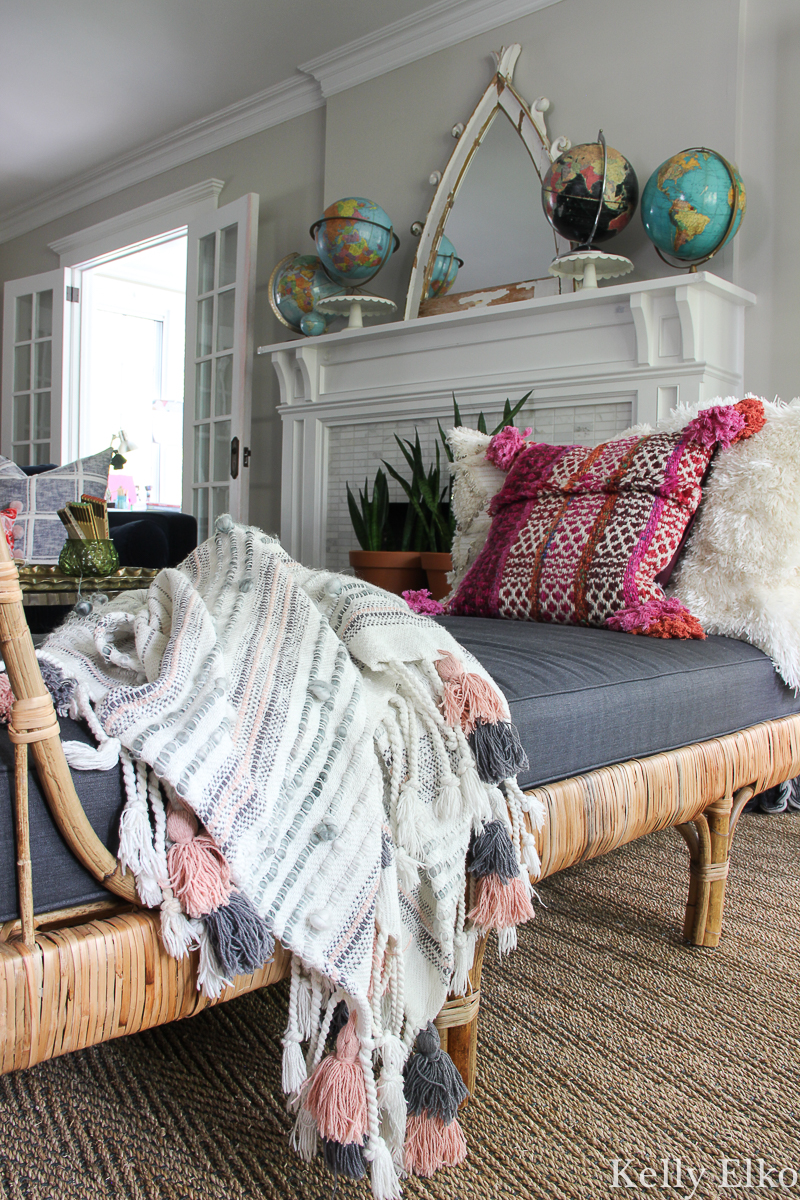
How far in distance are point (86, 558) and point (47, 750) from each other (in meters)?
1.21

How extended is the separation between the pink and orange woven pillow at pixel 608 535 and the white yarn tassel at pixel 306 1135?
3.01 feet

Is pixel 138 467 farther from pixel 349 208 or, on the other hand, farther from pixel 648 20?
pixel 648 20

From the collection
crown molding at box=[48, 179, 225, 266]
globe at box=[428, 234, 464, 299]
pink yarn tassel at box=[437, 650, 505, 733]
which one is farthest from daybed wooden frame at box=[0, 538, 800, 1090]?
crown molding at box=[48, 179, 225, 266]

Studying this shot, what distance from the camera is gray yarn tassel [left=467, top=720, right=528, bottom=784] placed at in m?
0.83

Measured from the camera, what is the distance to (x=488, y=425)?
9.84 feet

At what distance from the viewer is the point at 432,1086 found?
0.75 m

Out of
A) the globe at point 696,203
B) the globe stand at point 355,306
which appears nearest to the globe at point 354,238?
the globe stand at point 355,306

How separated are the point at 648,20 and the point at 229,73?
6.53 feet

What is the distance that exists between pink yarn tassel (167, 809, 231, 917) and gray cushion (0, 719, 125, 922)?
0.18 ft

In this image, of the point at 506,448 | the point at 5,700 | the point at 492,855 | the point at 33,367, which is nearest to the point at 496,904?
the point at 492,855

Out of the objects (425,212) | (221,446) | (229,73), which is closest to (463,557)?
(425,212)

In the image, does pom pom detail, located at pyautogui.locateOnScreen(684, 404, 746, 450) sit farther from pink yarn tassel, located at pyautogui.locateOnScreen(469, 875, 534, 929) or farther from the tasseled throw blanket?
pink yarn tassel, located at pyautogui.locateOnScreen(469, 875, 534, 929)

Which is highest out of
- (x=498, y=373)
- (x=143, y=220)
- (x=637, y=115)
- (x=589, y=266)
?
(x=143, y=220)

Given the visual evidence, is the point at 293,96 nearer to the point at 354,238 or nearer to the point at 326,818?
the point at 354,238
